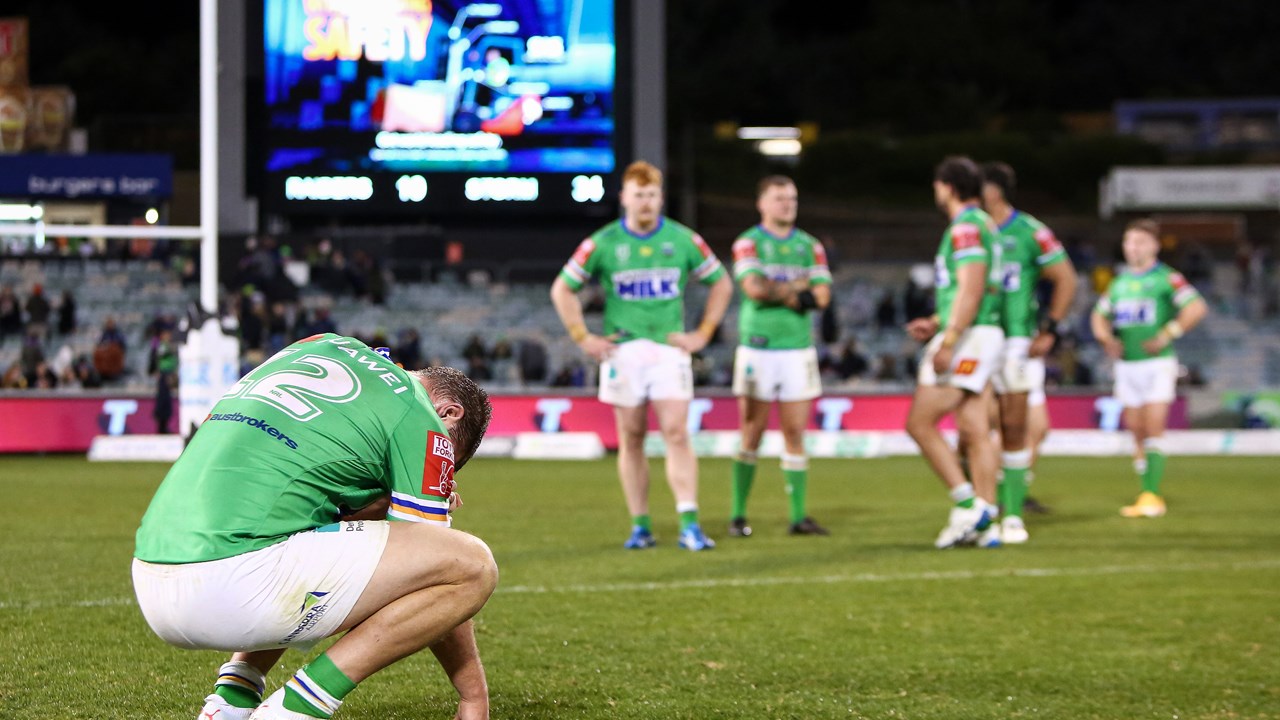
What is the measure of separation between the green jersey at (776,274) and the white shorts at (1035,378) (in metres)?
1.68

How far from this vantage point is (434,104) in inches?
798

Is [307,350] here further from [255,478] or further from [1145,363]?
[1145,363]

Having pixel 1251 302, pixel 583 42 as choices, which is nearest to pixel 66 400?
pixel 583 42

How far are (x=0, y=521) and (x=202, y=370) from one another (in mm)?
3636

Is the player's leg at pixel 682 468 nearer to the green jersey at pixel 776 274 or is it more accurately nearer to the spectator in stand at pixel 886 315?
the green jersey at pixel 776 274

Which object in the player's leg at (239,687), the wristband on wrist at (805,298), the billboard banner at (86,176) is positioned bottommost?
the player's leg at (239,687)

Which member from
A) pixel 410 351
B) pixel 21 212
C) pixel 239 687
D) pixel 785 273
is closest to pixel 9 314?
pixel 21 212

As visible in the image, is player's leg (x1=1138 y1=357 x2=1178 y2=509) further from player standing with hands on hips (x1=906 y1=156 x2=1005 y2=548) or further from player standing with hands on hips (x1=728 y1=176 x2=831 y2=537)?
player standing with hands on hips (x1=728 y1=176 x2=831 y2=537)

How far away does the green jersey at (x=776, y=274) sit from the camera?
9.85m

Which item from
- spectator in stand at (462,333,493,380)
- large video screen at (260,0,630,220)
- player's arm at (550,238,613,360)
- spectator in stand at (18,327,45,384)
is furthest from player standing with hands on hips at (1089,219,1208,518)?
spectator in stand at (18,327,45,384)

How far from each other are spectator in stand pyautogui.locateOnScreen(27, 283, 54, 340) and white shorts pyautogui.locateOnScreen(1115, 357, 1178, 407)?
18.2 metres

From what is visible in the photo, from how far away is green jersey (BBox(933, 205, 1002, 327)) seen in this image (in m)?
8.97

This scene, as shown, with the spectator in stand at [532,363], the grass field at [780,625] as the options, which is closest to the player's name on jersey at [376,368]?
the grass field at [780,625]

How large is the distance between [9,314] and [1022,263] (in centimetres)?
1891
